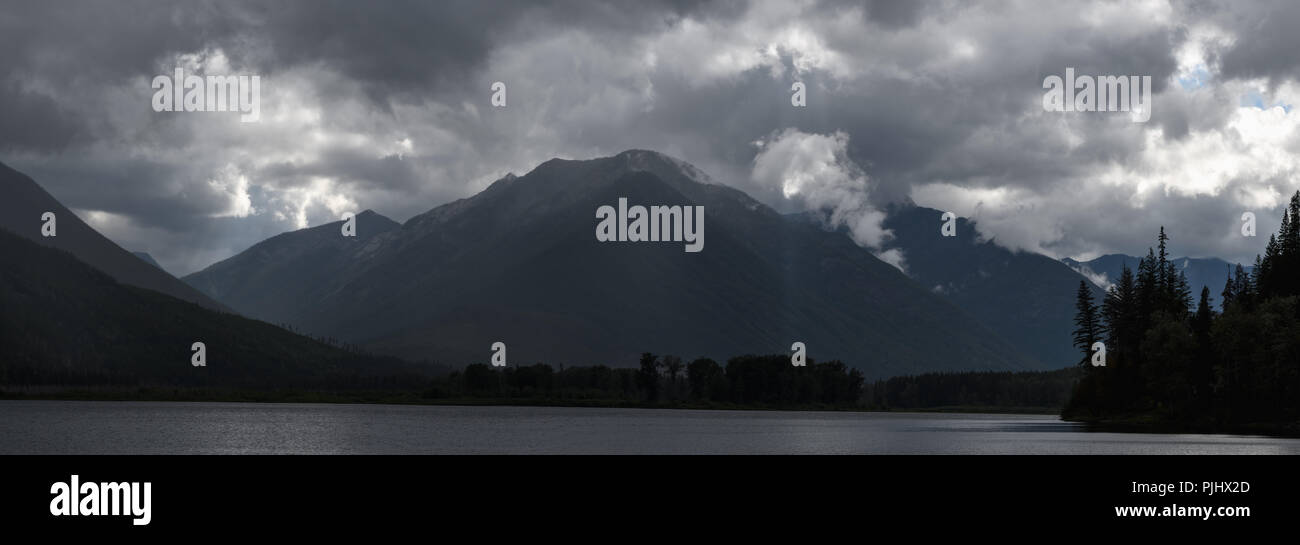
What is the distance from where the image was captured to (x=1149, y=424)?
631 feet
